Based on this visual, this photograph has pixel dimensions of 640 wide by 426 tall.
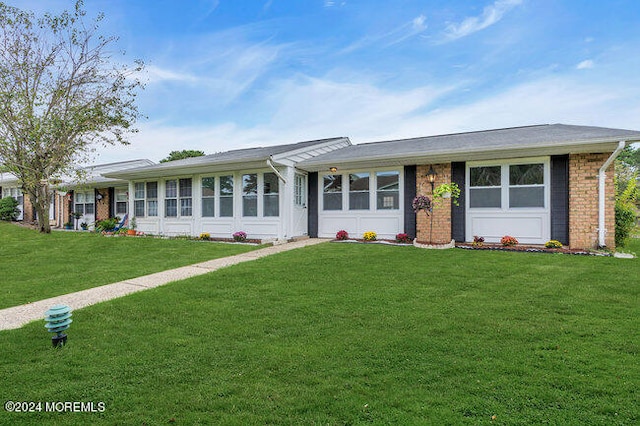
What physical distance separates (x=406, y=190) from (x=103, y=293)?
8.08m

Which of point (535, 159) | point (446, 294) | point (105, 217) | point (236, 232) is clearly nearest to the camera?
point (446, 294)

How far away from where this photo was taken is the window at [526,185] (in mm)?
8875

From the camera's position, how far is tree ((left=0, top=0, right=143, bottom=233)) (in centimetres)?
1257

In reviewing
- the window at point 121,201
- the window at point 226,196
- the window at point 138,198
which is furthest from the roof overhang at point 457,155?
the window at point 121,201

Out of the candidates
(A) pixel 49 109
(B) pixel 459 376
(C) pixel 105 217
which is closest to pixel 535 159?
(B) pixel 459 376

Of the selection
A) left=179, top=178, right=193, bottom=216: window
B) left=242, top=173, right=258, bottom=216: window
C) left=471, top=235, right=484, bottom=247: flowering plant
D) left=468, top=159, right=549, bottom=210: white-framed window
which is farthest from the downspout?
left=179, top=178, right=193, bottom=216: window

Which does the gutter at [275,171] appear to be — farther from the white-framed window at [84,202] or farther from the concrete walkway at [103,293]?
the white-framed window at [84,202]

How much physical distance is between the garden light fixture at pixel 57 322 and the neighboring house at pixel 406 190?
Answer: 24.2 ft

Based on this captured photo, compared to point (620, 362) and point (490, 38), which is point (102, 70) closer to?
point (490, 38)

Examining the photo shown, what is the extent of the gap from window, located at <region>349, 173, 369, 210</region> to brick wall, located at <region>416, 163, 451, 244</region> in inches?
65.7

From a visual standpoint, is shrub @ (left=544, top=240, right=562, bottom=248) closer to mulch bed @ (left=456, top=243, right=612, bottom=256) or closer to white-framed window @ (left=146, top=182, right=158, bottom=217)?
mulch bed @ (left=456, top=243, right=612, bottom=256)

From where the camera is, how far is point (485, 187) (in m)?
9.48

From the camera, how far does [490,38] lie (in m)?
11.0

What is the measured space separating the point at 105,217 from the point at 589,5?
69.5 feet
